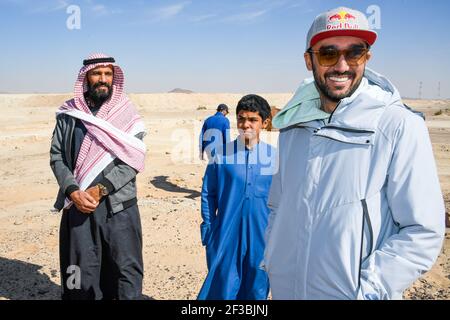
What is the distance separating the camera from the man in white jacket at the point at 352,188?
1397 mm

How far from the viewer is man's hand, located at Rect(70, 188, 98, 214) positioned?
9.70ft

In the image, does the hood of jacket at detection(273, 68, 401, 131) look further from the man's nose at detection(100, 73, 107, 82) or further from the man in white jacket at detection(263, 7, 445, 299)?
the man's nose at detection(100, 73, 107, 82)

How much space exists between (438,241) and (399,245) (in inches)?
5.3

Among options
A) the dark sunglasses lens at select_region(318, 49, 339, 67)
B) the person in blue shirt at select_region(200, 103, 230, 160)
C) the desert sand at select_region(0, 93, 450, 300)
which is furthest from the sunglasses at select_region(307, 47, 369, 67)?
the person in blue shirt at select_region(200, 103, 230, 160)

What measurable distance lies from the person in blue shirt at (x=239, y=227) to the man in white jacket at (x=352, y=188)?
1.06 m

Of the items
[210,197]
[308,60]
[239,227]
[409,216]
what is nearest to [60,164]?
[210,197]

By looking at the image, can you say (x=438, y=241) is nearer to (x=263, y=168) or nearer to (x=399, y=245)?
(x=399, y=245)

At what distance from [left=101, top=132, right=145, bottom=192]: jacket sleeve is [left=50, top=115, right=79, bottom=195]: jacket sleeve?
0.23 metres

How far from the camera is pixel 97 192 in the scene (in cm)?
302

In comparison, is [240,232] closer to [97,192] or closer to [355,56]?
[97,192]

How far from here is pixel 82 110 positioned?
10.5 feet

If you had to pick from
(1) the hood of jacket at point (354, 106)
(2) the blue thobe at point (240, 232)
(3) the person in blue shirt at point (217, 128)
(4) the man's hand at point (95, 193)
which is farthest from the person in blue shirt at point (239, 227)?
(3) the person in blue shirt at point (217, 128)

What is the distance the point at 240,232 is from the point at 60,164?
1.47 metres

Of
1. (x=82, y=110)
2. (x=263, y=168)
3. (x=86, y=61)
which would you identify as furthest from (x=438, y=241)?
(x=86, y=61)
